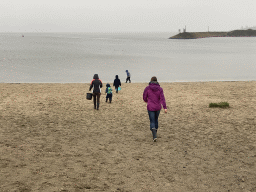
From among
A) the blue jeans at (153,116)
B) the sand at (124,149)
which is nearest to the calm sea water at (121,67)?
the sand at (124,149)

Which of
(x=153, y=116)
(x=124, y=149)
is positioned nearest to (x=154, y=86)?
(x=153, y=116)

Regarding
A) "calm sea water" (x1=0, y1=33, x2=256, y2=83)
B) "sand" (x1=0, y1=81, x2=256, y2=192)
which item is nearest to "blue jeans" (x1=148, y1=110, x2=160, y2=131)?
"sand" (x1=0, y1=81, x2=256, y2=192)

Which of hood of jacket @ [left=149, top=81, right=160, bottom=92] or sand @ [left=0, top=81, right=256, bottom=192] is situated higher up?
hood of jacket @ [left=149, top=81, right=160, bottom=92]

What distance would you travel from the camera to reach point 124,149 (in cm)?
716

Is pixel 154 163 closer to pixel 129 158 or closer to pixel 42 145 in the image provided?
pixel 129 158

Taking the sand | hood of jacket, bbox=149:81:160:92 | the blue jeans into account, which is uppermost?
hood of jacket, bbox=149:81:160:92

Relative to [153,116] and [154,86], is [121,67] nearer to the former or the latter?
[153,116]

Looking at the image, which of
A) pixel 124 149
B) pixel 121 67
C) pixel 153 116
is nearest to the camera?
pixel 124 149

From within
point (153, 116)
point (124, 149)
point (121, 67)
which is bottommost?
point (124, 149)

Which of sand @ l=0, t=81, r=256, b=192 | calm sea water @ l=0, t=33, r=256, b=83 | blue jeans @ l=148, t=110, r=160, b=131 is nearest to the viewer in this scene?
sand @ l=0, t=81, r=256, b=192

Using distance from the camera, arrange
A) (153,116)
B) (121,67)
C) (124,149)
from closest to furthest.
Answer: (124,149) → (153,116) → (121,67)

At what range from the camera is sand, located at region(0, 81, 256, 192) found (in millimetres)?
5258

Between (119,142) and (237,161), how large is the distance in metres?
3.26

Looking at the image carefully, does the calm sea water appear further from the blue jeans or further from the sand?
the blue jeans
